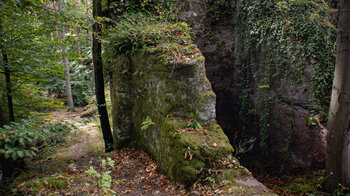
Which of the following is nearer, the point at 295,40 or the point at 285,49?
the point at 295,40

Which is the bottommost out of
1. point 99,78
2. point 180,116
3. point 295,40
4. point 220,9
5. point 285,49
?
point 180,116

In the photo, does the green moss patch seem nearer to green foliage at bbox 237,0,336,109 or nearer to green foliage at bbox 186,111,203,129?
green foliage at bbox 186,111,203,129

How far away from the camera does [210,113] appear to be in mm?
4160

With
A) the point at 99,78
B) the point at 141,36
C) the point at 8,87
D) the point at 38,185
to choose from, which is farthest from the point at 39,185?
the point at 99,78

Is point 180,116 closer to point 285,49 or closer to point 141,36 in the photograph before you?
point 141,36

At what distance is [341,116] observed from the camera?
3.83m

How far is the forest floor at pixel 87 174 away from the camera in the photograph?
2922 mm


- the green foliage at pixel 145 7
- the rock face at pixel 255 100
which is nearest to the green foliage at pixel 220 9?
the rock face at pixel 255 100

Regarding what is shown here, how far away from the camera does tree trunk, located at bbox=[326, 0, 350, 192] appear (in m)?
3.67

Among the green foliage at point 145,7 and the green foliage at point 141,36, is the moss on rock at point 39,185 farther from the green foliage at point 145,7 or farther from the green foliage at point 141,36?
the green foliage at point 145,7

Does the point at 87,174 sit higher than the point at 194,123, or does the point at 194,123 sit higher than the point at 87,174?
the point at 194,123

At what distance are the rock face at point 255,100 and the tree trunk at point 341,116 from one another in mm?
1322

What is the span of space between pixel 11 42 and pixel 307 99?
859 cm

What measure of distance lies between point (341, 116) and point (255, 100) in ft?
12.5
